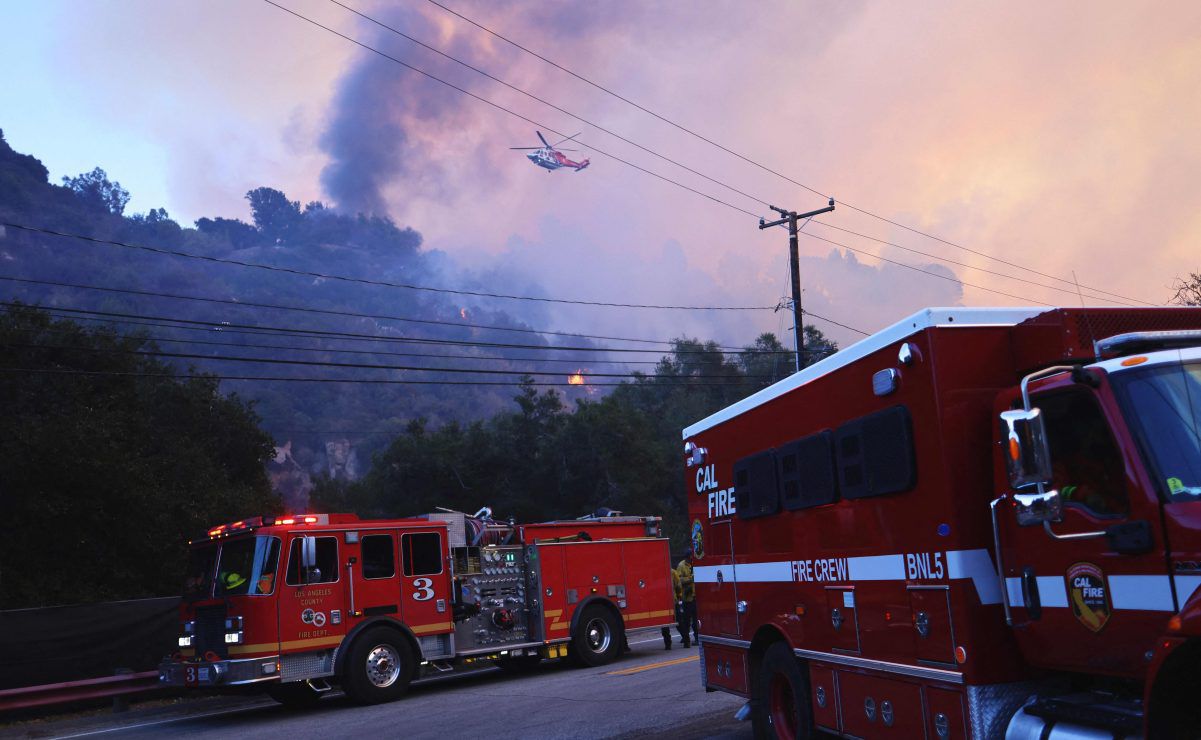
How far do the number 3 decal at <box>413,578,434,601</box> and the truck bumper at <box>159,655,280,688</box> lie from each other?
2.46 metres

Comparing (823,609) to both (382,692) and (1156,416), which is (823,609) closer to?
(1156,416)

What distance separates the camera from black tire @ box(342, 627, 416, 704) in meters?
14.7

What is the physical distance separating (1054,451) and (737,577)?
14.0 ft

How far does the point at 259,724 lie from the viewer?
13695mm

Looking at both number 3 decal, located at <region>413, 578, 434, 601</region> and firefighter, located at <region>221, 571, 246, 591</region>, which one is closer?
firefighter, located at <region>221, 571, 246, 591</region>

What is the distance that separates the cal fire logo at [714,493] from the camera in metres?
9.55

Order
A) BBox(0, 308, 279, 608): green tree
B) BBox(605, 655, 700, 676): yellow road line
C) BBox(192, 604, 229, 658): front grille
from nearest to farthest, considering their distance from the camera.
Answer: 1. BBox(192, 604, 229, 658): front grille
2. BBox(605, 655, 700, 676): yellow road line
3. BBox(0, 308, 279, 608): green tree

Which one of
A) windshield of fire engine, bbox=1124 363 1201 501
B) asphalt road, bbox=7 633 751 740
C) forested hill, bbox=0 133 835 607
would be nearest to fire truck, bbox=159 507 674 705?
asphalt road, bbox=7 633 751 740

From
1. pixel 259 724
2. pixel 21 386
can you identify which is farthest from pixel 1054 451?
pixel 21 386

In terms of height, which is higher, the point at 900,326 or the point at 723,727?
the point at 900,326

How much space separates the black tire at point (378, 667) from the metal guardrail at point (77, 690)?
3.79m

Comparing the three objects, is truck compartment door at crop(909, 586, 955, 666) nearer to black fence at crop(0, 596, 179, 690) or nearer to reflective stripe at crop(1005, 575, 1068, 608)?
reflective stripe at crop(1005, 575, 1068, 608)

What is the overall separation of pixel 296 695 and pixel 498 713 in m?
4.67

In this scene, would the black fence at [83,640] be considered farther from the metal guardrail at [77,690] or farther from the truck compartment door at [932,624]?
the truck compartment door at [932,624]
